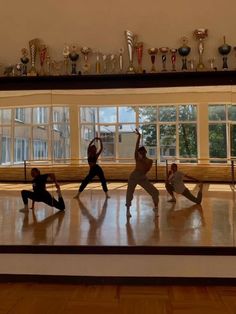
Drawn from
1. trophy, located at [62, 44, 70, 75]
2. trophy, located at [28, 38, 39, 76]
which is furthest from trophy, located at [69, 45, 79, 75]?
trophy, located at [28, 38, 39, 76]

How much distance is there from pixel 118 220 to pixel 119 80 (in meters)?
1.39

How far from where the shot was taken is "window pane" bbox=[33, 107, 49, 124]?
3.58 metres

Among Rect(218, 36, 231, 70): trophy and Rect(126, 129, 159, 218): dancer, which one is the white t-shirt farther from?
Rect(218, 36, 231, 70): trophy

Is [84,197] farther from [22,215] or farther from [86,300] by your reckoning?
[86,300]

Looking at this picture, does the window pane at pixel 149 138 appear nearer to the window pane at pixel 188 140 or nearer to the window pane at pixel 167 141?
the window pane at pixel 167 141

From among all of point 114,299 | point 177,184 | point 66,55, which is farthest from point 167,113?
point 114,299

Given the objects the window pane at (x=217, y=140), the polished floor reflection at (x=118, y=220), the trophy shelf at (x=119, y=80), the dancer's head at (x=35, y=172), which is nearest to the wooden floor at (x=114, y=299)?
the polished floor reflection at (x=118, y=220)

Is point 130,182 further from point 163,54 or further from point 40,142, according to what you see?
point 163,54

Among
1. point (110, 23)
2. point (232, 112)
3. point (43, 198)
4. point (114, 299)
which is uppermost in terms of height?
point (110, 23)

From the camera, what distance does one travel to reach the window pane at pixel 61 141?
353cm

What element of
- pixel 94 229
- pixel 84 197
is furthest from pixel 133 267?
pixel 84 197

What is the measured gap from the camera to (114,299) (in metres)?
2.88

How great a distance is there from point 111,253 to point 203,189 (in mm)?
1090

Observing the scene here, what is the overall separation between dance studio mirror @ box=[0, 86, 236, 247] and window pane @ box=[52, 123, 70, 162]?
0.03 ft
